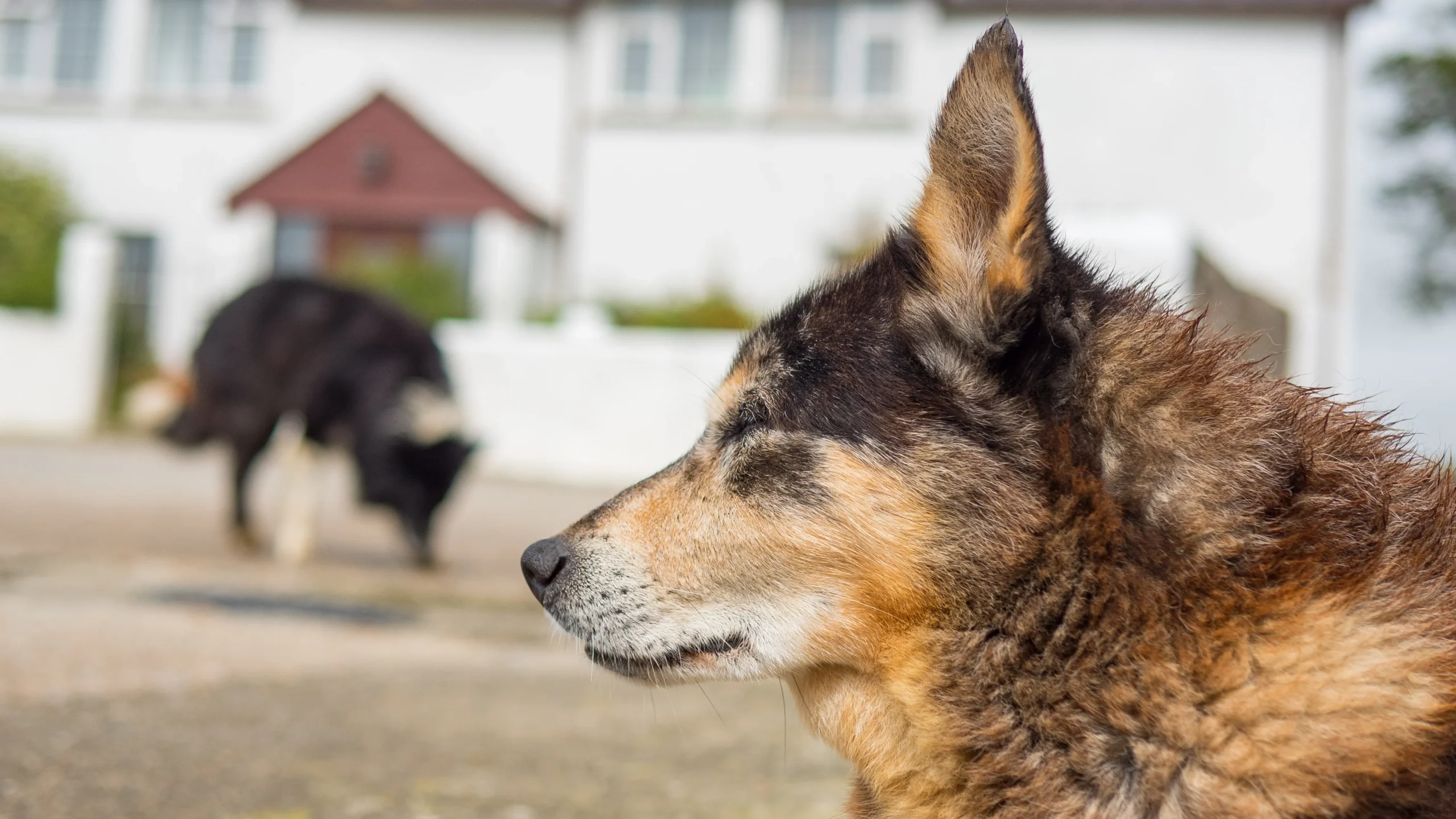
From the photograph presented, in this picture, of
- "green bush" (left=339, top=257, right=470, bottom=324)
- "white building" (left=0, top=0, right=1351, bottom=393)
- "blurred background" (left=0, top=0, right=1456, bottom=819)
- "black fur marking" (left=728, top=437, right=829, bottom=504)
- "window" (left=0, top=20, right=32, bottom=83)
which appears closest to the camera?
"black fur marking" (left=728, top=437, right=829, bottom=504)

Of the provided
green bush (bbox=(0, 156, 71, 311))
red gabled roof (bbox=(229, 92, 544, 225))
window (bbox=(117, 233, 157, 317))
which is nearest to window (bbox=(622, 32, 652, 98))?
red gabled roof (bbox=(229, 92, 544, 225))

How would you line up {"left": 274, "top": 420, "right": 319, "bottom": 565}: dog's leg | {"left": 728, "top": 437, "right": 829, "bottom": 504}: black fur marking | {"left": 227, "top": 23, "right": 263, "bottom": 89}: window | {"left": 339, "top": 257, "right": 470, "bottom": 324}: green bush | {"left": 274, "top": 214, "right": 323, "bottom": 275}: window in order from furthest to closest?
{"left": 227, "top": 23, "right": 263, "bottom": 89}: window < {"left": 274, "top": 214, "right": 323, "bottom": 275}: window < {"left": 339, "top": 257, "right": 470, "bottom": 324}: green bush < {"left": 274, "top": 420, "right": 319, "bottom": 565}: dog's leg < {"left": 728, "top": 437, "right": 829, "bottom": 504}: black fur marking

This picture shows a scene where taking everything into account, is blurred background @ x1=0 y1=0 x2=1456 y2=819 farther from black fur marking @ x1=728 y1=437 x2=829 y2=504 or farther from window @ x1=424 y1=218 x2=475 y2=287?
black fur marking @ x1=728 y1=437 x2=829 y2=504

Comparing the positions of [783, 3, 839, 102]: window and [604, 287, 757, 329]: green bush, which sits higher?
[783, 3, 839, 102]: window

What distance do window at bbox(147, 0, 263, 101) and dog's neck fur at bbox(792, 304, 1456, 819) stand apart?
30.8 meters

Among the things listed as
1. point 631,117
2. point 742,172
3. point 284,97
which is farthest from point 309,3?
point 742,172

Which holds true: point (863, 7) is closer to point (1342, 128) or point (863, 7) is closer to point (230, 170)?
point (1342, 128)

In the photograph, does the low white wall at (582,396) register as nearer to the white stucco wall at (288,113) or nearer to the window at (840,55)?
the window at (840,55)

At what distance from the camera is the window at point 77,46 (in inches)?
1188

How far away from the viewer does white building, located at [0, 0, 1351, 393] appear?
83.9 feet

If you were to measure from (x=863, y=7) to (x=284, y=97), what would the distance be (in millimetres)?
12931

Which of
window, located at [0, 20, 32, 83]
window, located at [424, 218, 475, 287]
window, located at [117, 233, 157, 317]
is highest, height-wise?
Result: window, located at [0, 20, 32, 83]

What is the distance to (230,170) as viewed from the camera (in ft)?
97.6

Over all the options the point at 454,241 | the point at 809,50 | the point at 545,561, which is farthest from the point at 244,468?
the point at 809,50
